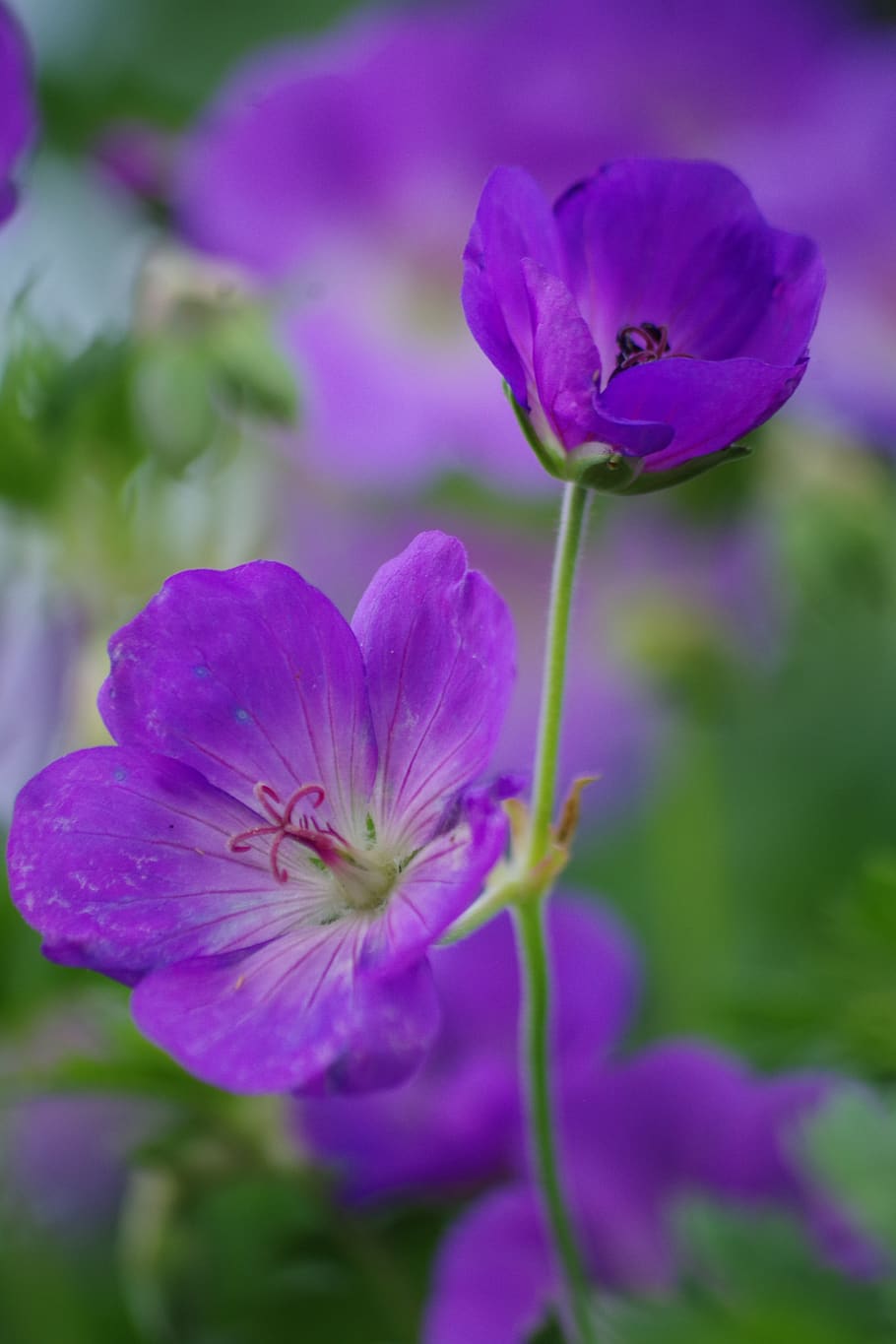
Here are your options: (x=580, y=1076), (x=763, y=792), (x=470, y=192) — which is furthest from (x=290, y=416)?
(x=763, y=792)

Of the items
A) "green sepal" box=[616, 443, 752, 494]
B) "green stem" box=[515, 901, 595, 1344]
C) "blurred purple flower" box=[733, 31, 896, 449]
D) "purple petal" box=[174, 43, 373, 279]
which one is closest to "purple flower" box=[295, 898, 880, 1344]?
"green stem" box=[515, 901, 595, 1344]

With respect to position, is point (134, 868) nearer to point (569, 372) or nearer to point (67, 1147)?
point (569, 372)

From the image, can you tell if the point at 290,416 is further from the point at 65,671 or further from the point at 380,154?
the point at 380,154

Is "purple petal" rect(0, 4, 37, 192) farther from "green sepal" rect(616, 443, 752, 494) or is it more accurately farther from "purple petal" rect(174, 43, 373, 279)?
"purple petal" rect(174, 43, 373, 279)

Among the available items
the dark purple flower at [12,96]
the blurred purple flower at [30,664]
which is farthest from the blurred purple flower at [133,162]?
the dark purple flower at [12,96]

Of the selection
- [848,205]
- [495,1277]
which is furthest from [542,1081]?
[848,205]

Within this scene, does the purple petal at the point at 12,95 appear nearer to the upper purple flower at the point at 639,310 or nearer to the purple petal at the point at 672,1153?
the upper purple flower at the point at 639,310
